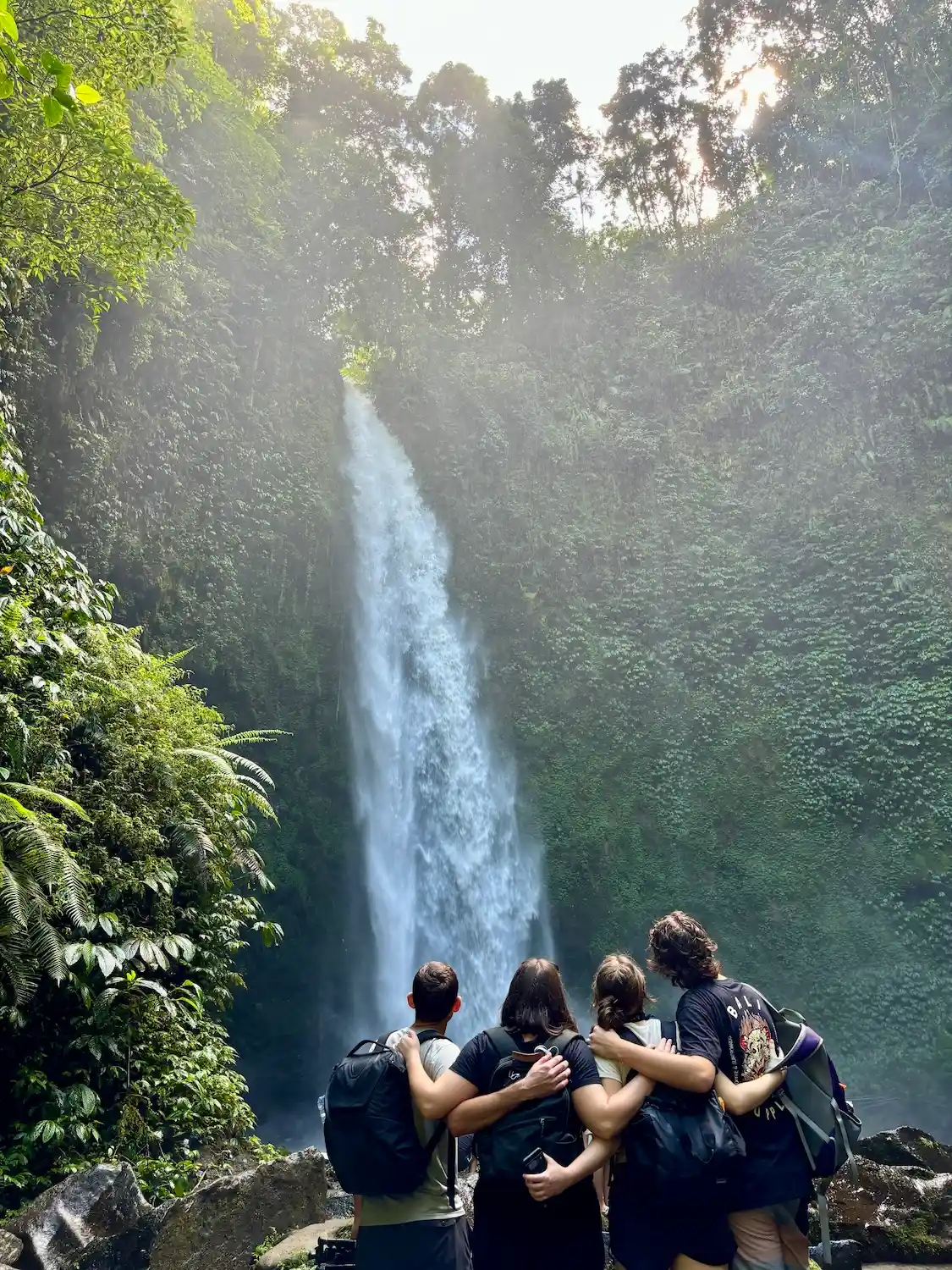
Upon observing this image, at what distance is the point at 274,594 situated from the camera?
41.5 feet

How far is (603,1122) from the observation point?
205 centimetres

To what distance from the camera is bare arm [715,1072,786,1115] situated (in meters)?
2.27

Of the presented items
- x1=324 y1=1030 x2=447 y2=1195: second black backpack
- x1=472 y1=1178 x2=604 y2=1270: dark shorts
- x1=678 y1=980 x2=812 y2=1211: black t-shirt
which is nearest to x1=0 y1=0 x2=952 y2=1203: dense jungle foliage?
x1=324 y1=1030 x2=447 y2=1195: second black backpack

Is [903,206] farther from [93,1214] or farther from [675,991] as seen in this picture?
[93,1214]

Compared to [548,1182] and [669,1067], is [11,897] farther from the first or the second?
[669,1067]

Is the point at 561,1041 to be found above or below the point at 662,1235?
above

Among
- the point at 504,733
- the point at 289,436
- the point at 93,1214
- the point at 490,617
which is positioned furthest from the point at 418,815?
the point at 93,1214

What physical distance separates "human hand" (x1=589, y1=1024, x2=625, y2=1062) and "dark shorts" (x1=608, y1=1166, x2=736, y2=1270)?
36cm

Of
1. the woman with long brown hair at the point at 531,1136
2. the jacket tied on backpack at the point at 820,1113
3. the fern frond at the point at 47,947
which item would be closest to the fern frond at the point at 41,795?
the fern frond at the point at 47,947

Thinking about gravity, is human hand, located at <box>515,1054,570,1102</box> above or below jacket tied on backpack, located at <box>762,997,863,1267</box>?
above

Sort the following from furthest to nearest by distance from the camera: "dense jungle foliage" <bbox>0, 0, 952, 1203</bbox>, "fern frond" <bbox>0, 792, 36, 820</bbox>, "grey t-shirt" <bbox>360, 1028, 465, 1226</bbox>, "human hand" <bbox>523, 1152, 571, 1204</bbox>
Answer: "dense jungle foliage" <bbox>0, 0, 952, 1203</bbox>, "fern frond" <bbox>0, 792, 36, 820</bbox>, "grey t-shirt" <bbox>360, 1028, 465, 1226</bbox>, "human hand" <bbox>523, 1152, 571, 1204</bbox>

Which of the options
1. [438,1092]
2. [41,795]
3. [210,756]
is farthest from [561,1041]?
[210,756]

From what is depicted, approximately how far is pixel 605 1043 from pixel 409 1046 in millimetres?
553

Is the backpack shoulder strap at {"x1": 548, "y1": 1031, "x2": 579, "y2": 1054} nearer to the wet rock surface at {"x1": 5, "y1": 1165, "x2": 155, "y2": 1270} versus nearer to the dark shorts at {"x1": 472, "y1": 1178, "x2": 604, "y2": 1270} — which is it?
the dark shorts at {"x1": 472, "y1": 1178, "x2": 604, "y2": 1270}
